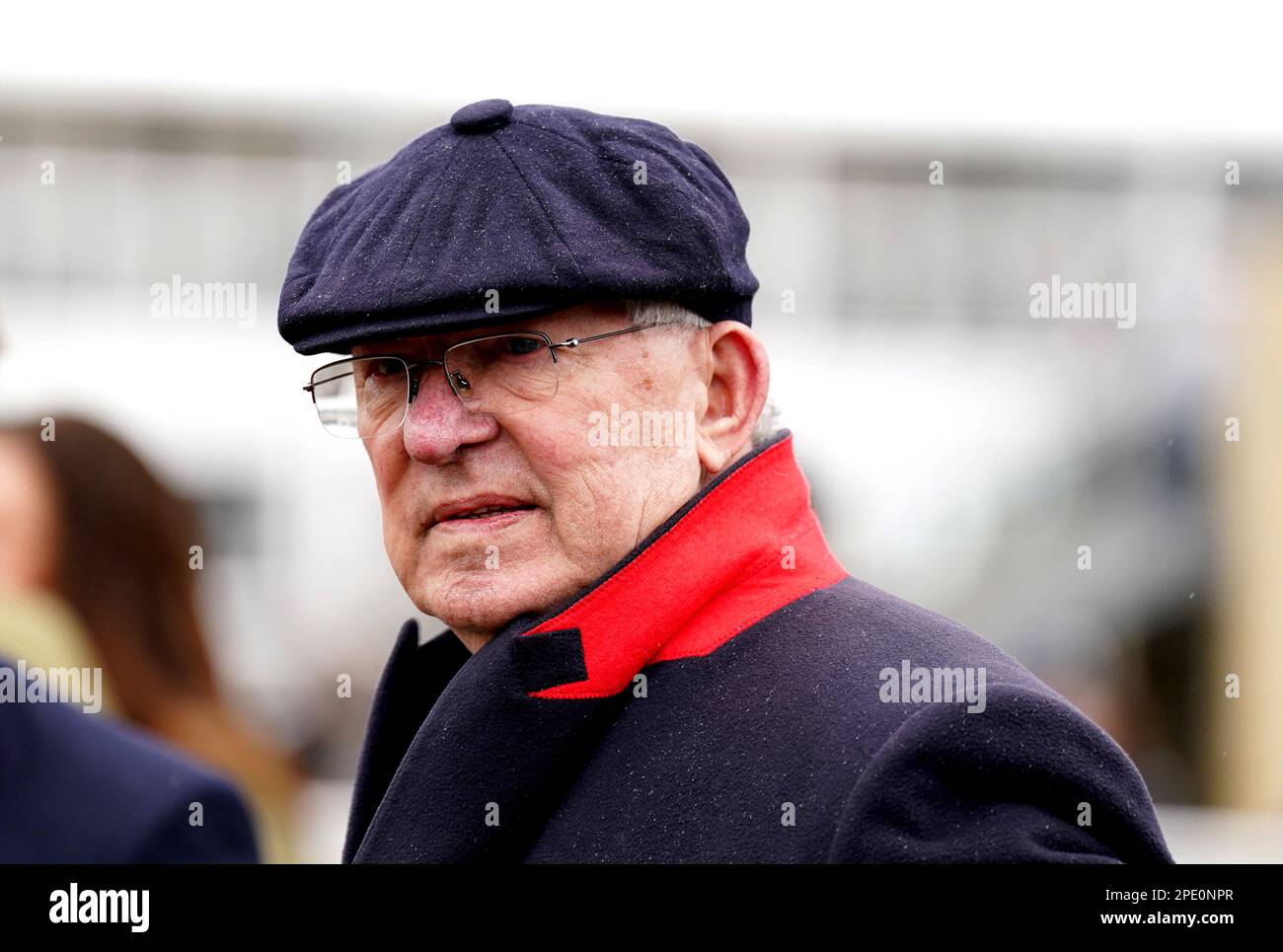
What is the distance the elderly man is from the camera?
1947 mm

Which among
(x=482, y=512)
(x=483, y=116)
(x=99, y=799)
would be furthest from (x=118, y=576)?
(x=483, y=116)

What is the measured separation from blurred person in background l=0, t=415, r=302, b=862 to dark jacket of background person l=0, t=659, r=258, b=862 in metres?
1.18

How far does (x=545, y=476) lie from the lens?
2141 mm

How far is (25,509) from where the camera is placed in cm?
420

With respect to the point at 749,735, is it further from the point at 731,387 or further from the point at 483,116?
the point at 483,116

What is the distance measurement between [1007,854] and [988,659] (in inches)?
13.1

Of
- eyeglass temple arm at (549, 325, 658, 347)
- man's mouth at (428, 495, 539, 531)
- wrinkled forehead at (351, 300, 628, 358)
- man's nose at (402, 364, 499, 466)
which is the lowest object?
man's mouth at (428, 495, 539, 531)

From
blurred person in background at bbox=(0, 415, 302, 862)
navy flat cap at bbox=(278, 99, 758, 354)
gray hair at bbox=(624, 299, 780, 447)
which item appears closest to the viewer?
navy flat cap at bbox=(278, 99, 758, 354)

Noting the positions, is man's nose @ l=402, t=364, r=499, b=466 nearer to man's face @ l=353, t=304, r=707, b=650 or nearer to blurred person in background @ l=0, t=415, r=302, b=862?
man's face @ l=353, t=304, r=707, b=650

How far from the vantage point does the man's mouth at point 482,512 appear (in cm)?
215

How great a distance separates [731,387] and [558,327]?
1.01 ft

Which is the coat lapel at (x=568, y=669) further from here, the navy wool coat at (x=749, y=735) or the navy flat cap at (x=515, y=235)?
the navy flat cap at (x=515, y=235)

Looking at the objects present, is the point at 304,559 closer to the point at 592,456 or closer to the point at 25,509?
the point at 25,509

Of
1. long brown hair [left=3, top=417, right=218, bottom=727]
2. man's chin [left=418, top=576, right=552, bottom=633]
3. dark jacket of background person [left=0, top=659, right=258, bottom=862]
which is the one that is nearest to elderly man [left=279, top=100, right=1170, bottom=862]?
man's chin [left=418, top=576, right=552, bottom=633]
